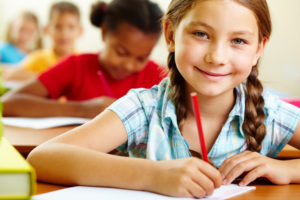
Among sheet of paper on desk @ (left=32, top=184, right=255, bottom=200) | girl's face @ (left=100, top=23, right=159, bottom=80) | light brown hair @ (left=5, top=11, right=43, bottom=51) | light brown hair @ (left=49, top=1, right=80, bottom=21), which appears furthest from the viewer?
light brown hair @ (left=5, top=11, right=43, bottom=51)

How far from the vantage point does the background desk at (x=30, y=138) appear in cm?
104

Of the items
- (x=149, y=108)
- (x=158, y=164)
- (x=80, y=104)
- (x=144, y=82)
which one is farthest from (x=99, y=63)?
(x=158, y=164)

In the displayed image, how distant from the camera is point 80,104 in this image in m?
1.60

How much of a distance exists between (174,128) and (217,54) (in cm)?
23

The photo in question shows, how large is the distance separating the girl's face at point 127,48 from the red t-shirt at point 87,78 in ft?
0.27

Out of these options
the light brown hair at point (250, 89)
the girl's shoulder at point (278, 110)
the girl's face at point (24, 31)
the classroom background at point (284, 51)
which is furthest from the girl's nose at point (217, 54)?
the girl's face at point (24, 31)

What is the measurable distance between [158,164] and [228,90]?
34 centimetres

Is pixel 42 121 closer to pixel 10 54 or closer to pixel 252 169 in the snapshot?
pixel 252 169

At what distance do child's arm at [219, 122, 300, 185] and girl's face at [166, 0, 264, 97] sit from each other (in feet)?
0.55

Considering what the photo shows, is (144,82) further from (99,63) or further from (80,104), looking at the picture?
(80,104)

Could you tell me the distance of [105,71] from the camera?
6.25 feet

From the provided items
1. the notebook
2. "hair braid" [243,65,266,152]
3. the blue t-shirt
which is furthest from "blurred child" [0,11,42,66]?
the notebook

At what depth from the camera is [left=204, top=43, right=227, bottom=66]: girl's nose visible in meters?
0.88

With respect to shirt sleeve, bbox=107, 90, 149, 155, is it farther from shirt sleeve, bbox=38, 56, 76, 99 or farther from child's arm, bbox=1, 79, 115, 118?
shirt sleeve, bbox=38, 56, 76, 99
